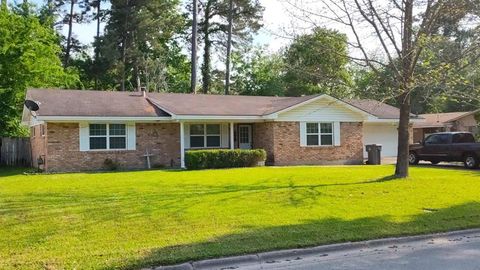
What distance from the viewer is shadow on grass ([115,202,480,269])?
23.2 feet

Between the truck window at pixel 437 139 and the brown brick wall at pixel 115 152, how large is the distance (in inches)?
499

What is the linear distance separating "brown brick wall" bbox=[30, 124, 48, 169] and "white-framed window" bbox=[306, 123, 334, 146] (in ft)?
43.0

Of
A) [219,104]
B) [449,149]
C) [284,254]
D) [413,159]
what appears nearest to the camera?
[284,254]

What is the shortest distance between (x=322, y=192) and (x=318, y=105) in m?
13.5

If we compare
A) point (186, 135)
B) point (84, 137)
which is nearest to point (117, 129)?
point (84, 137)

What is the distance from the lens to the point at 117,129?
23500 millimetres

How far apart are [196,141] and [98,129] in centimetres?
534

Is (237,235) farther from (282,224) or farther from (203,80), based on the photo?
(203,80)

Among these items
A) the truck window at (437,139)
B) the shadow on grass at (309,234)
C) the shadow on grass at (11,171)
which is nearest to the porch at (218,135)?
the shadow on grass at (11,171)

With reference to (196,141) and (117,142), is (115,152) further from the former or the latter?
(196,141)

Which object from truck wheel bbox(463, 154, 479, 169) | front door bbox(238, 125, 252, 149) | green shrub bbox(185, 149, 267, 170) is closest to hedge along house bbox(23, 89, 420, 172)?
front door bbox(238, 125, 252, 149)

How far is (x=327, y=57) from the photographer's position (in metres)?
17.8

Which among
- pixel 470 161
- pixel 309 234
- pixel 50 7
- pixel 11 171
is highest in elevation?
pixel 50 7

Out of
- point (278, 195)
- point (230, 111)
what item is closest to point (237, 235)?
point (278, 195)
